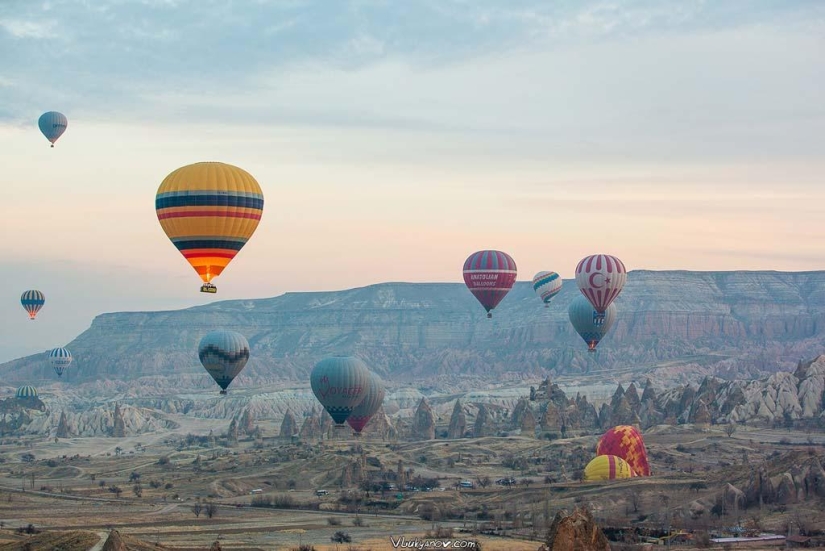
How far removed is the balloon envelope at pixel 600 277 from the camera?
14438 centimetres

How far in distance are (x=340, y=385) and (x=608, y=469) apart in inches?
1388

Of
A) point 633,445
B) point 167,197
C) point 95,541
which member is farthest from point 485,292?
point 95,541

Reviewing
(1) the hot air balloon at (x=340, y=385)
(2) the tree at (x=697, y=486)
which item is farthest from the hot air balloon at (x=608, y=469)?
(1) the hot air balloon at (x=340, y=385)

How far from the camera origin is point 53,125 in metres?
146

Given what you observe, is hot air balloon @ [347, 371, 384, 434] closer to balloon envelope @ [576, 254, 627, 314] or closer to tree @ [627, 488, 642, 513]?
balloon envelope @ [576, 254, 627, 314]

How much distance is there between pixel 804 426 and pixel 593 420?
30666mm

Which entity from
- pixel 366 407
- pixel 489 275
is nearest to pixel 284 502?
pixel 366 407

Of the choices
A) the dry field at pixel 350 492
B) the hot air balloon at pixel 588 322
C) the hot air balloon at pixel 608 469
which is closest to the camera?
the dry field at pixel 350 492

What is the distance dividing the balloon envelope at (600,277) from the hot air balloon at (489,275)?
7.82 meters

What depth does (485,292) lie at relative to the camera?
484 feet

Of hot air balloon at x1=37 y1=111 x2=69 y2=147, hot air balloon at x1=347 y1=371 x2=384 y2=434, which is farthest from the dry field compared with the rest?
hot air balloon at x1=37 y1=111 x2=69 y2=147

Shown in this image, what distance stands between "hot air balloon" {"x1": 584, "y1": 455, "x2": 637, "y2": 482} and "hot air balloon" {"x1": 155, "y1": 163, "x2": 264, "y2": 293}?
119 feet

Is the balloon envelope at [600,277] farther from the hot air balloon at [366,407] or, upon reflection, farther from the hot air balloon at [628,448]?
the hot air balloon at [628,448]

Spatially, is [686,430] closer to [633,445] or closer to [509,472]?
[509,472]
